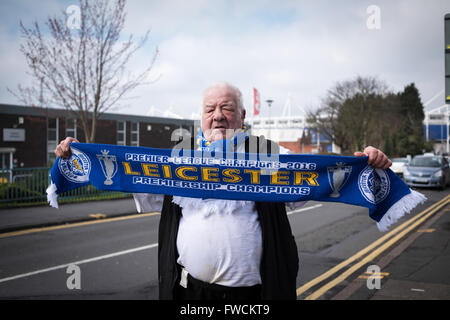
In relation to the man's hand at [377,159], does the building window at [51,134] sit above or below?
above

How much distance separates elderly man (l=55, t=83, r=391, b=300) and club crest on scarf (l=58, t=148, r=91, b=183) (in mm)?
914

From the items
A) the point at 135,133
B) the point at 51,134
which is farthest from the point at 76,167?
the point at 135,133

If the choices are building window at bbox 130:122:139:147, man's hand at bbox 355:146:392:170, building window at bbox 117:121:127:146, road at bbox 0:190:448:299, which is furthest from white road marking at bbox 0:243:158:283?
building window at bbox 130:122:139:147

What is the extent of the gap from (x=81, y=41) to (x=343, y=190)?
14959 mm

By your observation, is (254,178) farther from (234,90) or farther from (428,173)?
(428,173)

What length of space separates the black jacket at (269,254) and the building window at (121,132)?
1605 inches

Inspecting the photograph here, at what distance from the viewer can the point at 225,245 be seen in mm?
2523

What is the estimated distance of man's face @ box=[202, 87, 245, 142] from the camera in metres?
2.80

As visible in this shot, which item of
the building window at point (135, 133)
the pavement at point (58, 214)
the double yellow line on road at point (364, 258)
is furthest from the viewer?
the building window at point (135, 133)

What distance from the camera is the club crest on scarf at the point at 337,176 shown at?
2902mm

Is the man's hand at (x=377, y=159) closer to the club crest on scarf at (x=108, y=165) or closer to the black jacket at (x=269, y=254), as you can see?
the black jacket at (x=269, y=254)

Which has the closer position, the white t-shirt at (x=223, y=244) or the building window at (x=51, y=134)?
the white t-shirt at (x=223, y=244)

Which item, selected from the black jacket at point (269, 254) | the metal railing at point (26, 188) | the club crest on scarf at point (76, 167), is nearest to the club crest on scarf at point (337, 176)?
the black jacket at point (269, 254)
